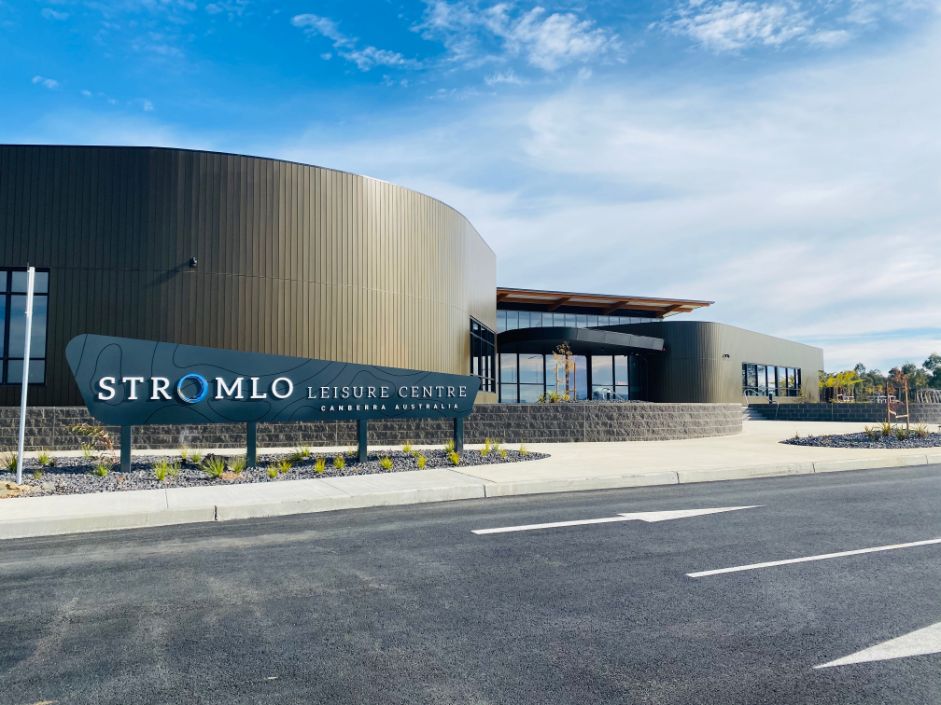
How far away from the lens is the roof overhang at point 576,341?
105 ft

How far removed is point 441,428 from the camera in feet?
63.1

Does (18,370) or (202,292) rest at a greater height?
(202,292)

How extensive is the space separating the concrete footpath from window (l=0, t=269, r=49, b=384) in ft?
19.7

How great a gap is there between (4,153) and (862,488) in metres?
21.2

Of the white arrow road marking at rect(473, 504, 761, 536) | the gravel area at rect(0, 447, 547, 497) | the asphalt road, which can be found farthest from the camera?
the gravel area at rect(0, 447, 547, 497)

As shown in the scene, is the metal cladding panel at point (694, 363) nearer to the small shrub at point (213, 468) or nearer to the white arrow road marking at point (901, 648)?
the small shrub at point (213, 468)

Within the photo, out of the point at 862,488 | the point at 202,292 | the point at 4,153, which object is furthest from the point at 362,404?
the point at 4,153

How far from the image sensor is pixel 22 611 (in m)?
5.20

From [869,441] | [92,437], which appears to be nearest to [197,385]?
[92,437]

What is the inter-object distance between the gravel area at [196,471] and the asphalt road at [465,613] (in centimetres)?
319

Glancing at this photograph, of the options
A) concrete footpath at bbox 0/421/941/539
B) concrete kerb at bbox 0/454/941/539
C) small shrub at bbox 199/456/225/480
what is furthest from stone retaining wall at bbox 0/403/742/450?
concrete kerb at bbox 0/454/941/539

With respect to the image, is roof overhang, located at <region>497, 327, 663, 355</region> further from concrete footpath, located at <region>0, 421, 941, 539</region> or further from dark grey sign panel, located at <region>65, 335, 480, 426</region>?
dark grey sign panel, located at <region>65, 335, 480, 426</region>

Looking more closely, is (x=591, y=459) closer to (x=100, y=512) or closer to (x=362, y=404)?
(x=362, y=404)

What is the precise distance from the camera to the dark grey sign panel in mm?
12305
